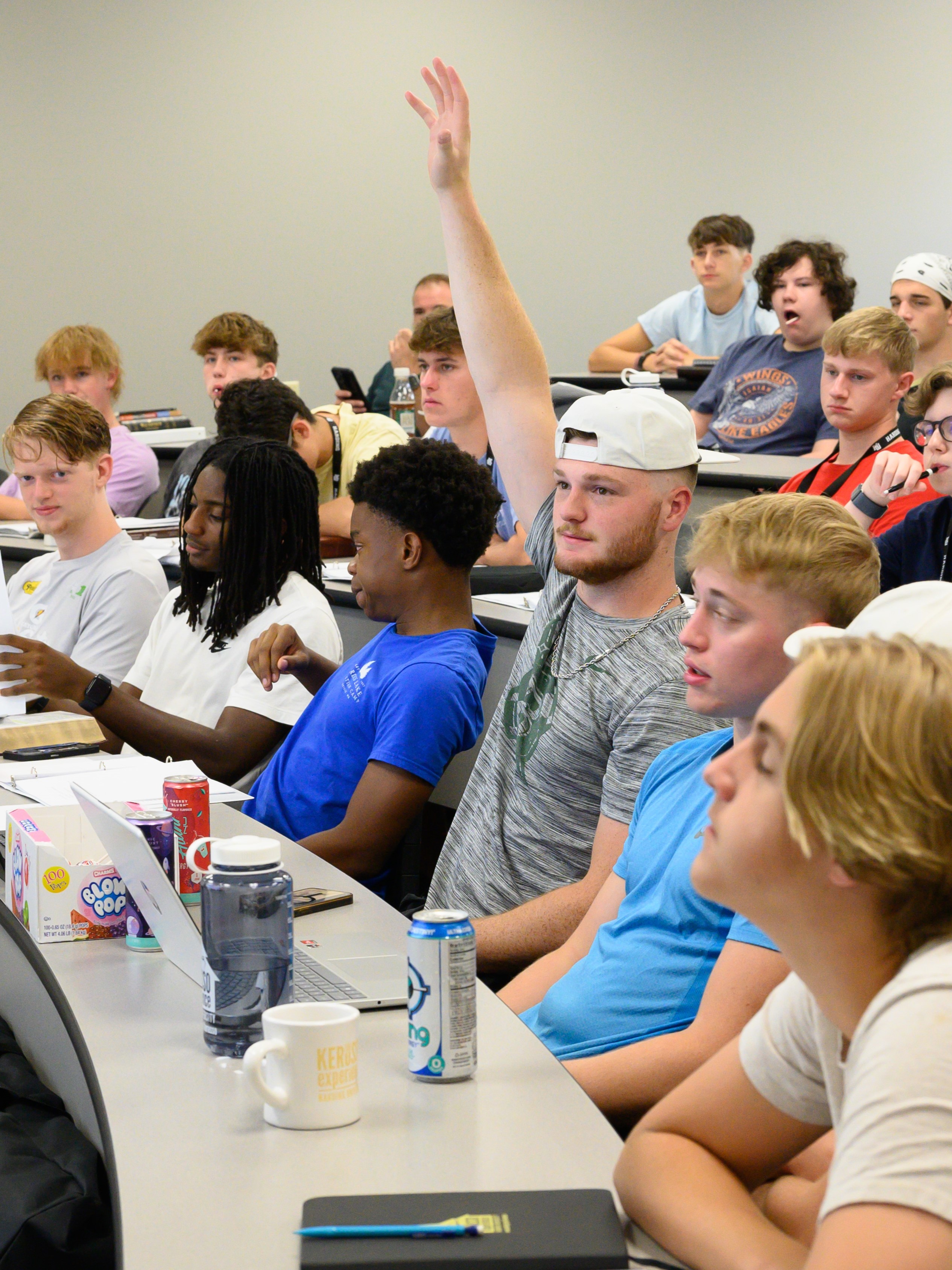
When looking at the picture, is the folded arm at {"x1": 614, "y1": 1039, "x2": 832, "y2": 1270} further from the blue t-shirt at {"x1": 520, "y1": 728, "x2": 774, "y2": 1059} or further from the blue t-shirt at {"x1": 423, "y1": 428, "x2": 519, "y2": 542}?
the blue t-shirt at {"x1": 423, "y1": 428, "x2": 519, "y2": 542}

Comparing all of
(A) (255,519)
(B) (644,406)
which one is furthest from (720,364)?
(B) (644,406)

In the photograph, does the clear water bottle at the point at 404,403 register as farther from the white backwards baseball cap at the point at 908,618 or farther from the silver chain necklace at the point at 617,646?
the white backwards baseball cap at the point at 908,618

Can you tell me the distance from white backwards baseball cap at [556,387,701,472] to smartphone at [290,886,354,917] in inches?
27.6

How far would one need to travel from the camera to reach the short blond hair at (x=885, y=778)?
2.38 feet

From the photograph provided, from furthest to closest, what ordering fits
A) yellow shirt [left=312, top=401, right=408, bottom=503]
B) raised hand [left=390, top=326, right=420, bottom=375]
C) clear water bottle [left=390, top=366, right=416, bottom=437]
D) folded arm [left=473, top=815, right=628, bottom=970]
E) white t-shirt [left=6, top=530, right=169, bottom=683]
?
raised hand [left=390, top=326, right=420, bottom=375], clear water bottle [left=390, top=366, right=416, bottom=437], yellow shirt [left=312, top=401, right=408, bottom=503], white t-shirt [left=6, top=530, right=169, bottom=683], folded arm [left=473, top=815, right=628, bottom=970]

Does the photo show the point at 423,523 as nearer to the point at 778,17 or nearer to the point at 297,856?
the point at 297,856

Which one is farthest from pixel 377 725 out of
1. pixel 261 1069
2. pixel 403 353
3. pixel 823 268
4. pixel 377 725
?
pixel 403 353

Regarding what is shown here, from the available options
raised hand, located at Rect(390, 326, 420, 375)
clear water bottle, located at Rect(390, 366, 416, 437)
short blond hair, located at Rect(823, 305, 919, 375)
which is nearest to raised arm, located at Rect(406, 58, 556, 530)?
short blond hair, located at Rect(823, 305, 919, 375)

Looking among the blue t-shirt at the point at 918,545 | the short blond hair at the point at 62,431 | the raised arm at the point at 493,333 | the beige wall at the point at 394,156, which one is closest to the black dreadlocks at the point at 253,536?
the short blond hair at the point at 62,431

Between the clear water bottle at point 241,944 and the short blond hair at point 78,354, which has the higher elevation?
the short blond hair at point 78,354

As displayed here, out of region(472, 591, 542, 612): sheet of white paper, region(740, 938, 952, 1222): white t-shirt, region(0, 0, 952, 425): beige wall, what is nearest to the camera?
region(740, 938, 952, 1222): white t-shirt

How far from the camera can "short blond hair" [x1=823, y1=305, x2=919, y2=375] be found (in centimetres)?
303

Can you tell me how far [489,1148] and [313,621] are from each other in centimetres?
162

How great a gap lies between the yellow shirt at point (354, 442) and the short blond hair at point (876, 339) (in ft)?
4.61
